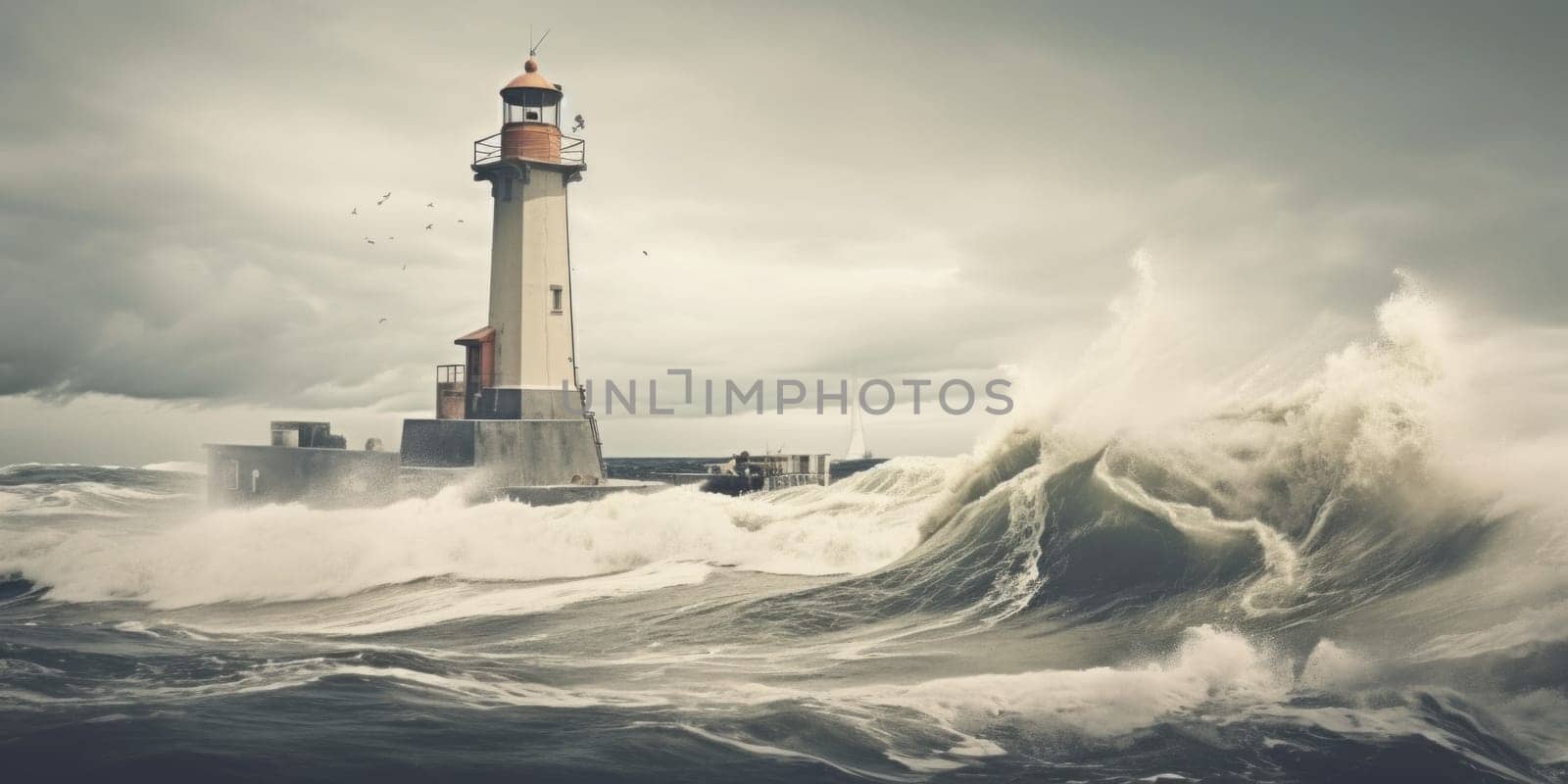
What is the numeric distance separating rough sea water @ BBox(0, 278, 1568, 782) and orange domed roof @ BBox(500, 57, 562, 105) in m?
12.8

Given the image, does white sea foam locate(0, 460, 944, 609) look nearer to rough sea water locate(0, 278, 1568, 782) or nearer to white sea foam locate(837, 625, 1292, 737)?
rough sea water locate(0, 278, 1568, 782)

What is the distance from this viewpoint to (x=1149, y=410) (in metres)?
13.3

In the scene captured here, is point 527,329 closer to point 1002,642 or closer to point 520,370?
point 520,370

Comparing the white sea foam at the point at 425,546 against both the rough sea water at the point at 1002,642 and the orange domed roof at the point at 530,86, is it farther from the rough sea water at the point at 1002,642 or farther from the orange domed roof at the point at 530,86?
the orange domed roof at the point at 530,86

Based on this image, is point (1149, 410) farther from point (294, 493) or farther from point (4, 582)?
point (294, 493)

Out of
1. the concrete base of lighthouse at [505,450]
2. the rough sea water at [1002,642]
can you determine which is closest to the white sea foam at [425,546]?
the rough sea water at [1002,642]

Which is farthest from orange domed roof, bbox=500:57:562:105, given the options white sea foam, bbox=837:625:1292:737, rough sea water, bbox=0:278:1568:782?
white sea foam, bbox=837:625:1292:737

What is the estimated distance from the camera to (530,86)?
24.9m

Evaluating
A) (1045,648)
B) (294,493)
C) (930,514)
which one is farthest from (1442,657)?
(294,493)

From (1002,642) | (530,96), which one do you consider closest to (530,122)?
(530,96)

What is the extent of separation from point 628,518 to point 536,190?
29.9ft

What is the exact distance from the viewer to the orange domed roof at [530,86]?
81.7 ft

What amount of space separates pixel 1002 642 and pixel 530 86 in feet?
65.0

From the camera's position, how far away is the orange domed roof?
24.9 m
